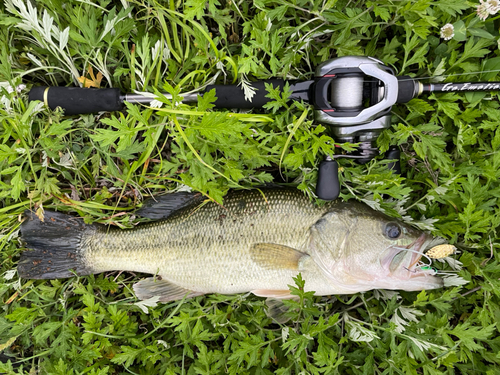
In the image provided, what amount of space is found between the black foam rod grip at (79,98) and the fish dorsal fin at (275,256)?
5.05 ft

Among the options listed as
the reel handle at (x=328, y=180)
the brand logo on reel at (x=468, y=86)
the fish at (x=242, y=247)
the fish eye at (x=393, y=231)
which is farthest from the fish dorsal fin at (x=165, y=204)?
the brand logo on reel at (x=468, y=86)

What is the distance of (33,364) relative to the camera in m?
2.67

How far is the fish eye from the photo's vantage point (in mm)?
2336

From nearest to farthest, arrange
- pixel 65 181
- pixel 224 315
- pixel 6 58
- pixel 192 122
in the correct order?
pixel 192 122 < pixel 6 58 < pixel 224 315 < pixel 65 181

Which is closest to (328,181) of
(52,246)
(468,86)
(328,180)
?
(328,180)

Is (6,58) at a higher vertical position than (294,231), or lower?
higher

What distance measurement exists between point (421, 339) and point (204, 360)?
5.45 feet

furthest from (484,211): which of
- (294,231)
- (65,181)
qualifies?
(65,181)

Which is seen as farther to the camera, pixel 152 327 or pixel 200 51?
pixel 152 327

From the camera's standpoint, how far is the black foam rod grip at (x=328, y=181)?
2.26 m

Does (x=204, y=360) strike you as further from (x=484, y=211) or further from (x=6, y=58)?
(x=6, y=58)

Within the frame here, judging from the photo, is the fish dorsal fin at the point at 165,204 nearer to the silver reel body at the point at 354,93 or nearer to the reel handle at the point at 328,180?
the reel handle at the point at 328,180

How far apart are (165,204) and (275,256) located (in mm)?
1028

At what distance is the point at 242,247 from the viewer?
2.43 meters
